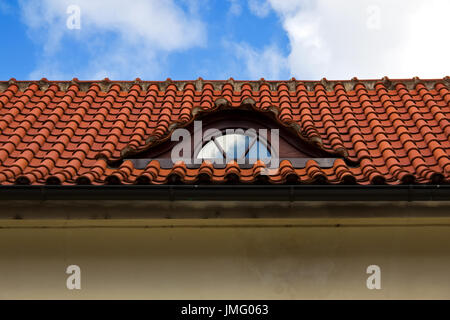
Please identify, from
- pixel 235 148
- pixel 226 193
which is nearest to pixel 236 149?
pixel 235 148

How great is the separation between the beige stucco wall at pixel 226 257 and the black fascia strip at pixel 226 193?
1.17 feet

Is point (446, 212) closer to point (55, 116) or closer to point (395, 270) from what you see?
point (395, 270)

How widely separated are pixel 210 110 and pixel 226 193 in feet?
4.75

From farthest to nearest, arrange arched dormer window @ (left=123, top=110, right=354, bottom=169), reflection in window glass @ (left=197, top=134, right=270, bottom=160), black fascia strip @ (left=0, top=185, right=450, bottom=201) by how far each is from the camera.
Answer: reflection in window glass @ (left=197, top=134, right=270, bottom=160), arched dormer window @ (left=123, top=110, right=354, bottom=169), black fascia strip @ (left=0, top=185, right=450, bottom=201)

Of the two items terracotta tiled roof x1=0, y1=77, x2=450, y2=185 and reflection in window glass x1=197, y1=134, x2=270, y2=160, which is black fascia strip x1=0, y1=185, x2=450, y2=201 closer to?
terracotta tiled roof x1=0, y1=77, x2=450, y2=185

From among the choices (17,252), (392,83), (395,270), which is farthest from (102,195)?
(392,83)

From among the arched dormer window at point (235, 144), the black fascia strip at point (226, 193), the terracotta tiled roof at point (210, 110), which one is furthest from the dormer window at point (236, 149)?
the black fascia strip at point (226, 193)

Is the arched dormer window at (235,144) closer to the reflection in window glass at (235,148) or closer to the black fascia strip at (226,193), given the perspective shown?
the reflection in window glass at (235,148)

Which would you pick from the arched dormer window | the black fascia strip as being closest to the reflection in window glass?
the arched dormer window

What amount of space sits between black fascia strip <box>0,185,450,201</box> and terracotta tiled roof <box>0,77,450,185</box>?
0.28 ft

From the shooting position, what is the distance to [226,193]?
541 cm

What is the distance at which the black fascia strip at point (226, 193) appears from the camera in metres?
5.34

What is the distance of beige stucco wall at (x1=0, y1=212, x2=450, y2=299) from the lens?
5.61m
